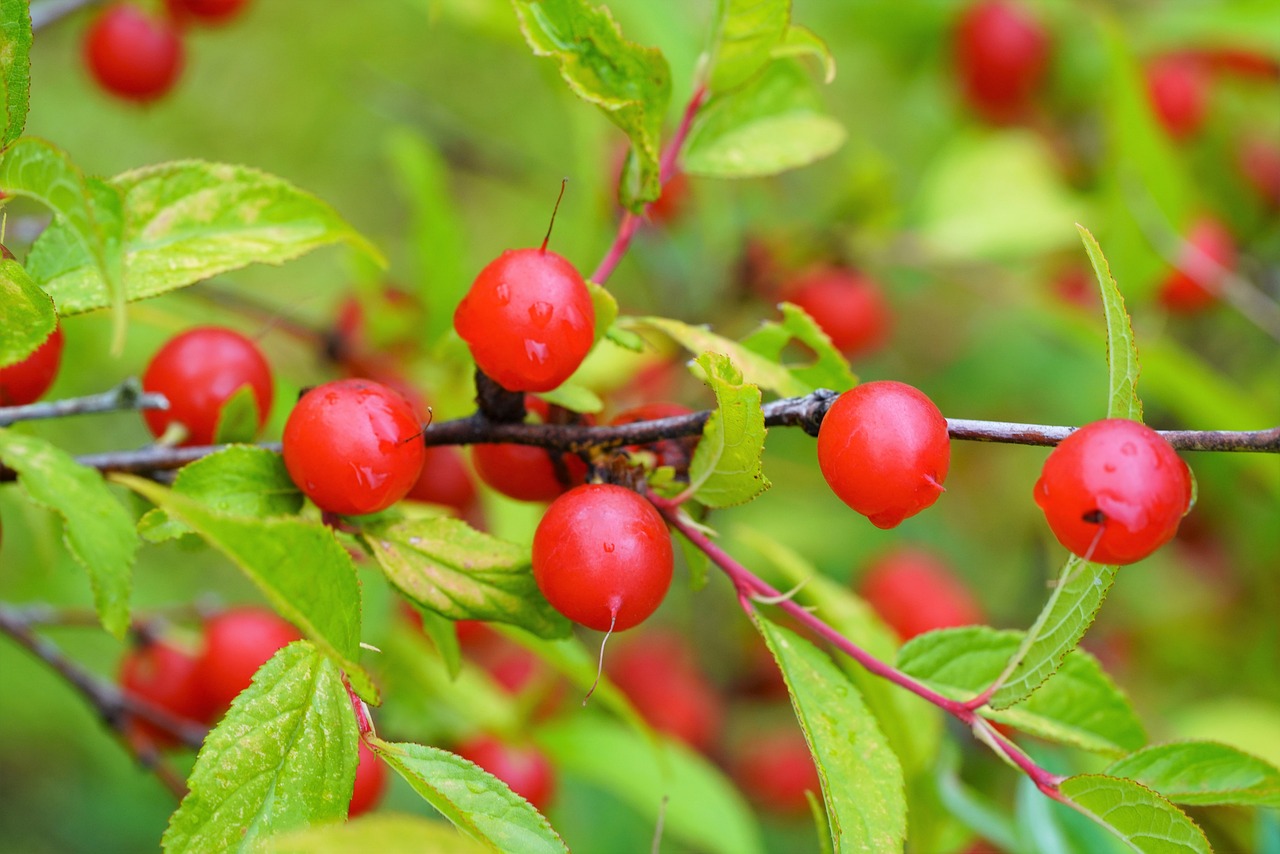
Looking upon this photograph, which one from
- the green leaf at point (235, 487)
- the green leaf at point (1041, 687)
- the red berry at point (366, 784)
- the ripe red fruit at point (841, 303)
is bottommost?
the red berry at point (366, 784)

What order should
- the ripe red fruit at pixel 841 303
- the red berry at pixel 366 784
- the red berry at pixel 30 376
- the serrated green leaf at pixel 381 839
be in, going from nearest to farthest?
the serrated green leaf at pixel 381 839, the red berry at pixel 30 376, the red berry at pixel 366 784, the ripe red fruit at pixel 841 303

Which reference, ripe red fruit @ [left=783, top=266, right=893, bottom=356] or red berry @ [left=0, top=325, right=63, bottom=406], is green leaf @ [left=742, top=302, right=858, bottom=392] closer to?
red berry @ [left=0, top=325, right=63, bottom=406]

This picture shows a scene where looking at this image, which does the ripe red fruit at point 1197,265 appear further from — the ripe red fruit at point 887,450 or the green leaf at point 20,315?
the green leaf at point 20,315

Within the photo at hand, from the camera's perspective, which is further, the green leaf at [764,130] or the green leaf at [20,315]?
the green leaf at [764,130]

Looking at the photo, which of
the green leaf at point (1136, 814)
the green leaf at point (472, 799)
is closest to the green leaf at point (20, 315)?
the green leaf at point (472, 799)

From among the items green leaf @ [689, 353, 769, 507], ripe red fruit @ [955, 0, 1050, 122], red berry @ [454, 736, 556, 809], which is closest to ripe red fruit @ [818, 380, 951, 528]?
green leaf @ [689, 353, 769, 507]

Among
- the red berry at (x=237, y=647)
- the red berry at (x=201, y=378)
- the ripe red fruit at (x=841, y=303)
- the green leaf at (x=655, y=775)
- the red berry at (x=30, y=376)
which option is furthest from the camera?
the ripe red fruit at (x=841, y=303)
